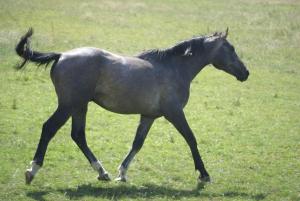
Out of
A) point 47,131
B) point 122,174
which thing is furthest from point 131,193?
point 47,131

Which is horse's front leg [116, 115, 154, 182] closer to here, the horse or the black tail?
the horse

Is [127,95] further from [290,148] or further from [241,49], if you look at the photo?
[241,49]

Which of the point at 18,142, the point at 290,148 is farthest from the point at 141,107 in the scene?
the point at 290,148

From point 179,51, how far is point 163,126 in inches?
182

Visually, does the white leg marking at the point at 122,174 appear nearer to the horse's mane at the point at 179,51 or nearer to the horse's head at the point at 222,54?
the horse's mane at the point at 179,51

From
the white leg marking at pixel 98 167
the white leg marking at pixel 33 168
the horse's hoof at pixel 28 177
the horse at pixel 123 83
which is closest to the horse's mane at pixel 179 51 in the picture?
the horse at pixel 123 83

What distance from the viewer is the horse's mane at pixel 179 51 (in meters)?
10.6

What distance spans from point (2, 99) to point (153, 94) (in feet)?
25.7

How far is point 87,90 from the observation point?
9.41m

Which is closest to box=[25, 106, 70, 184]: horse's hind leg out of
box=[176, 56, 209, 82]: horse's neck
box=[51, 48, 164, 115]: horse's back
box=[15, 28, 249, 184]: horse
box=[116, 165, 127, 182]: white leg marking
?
box=[15, 28, 249, 184]: horse

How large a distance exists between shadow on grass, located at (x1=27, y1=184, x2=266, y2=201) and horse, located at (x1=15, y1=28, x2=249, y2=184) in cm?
51

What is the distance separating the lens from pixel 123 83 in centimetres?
977

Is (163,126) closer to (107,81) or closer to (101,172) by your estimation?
(101,172)

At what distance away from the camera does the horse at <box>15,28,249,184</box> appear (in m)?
9.31
